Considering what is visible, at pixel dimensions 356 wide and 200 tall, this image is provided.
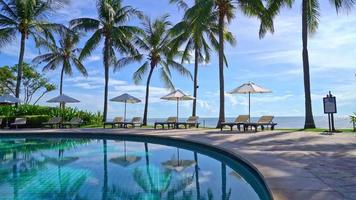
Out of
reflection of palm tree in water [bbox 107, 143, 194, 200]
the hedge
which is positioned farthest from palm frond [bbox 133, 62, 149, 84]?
reflection of palm tree in water [bbox 107, 143, 194, 200]

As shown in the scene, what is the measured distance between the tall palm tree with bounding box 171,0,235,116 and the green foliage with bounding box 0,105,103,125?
724cm

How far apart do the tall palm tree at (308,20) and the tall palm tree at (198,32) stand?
3512 mm

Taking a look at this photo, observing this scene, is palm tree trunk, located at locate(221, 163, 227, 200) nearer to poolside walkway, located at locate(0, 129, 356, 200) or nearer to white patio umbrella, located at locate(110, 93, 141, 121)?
poolside walkway, located at locate(0, 129, 356, 200)

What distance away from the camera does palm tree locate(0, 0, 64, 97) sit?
2441cm

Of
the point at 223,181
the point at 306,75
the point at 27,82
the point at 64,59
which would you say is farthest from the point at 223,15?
the point at 27,82

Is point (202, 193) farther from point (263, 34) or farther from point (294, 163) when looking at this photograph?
point (263, 34)

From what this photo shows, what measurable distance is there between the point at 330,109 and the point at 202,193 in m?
11.5

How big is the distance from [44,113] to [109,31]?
7.17m

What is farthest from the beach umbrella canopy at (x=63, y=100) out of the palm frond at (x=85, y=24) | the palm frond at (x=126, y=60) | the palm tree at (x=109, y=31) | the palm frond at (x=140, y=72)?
the palm frond at (x=85, y=24)

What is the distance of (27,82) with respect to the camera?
4319cm

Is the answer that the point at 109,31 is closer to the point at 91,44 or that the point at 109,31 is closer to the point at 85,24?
the point at 91,44

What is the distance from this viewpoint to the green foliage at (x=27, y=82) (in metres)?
39.8

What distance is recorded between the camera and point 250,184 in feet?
22.6

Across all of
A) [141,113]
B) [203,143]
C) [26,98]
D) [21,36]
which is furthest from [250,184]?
[26,98]
